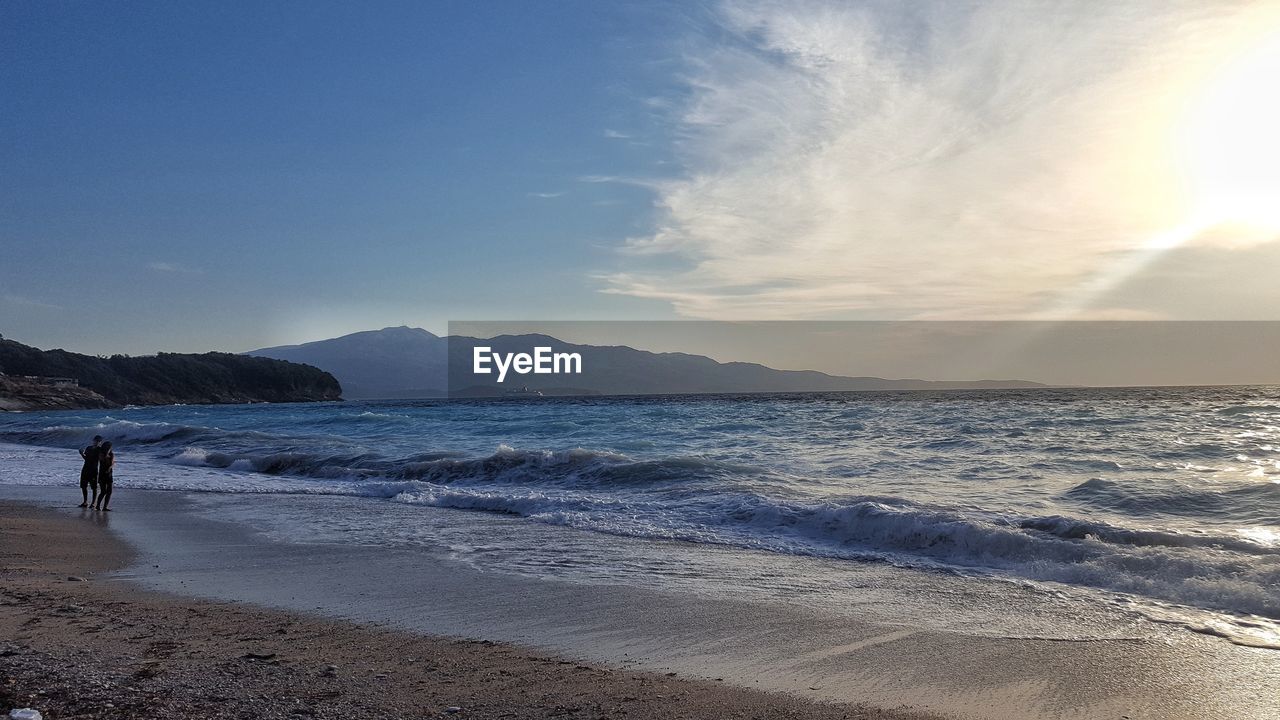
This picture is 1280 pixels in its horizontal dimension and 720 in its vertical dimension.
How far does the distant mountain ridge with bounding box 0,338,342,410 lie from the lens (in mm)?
113750

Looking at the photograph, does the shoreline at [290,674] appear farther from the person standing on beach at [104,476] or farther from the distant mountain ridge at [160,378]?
the distant mountain ridge at [160,378]

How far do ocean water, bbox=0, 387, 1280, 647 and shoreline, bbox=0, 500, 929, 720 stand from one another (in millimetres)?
3266

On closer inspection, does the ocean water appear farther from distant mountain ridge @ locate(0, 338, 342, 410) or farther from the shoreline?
distant mountain ridge @ locate(0, 338, 342, 410)

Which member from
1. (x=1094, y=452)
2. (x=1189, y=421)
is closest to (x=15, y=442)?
(x=1094, y=452)

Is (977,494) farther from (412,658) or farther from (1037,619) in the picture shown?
(412,658)

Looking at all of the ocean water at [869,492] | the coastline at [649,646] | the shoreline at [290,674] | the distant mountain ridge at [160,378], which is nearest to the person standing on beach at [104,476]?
the ocean water at [869,492]

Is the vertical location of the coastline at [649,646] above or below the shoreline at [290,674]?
below

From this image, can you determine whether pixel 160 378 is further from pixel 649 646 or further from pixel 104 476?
pixel 649 646

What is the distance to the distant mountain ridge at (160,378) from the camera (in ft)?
373

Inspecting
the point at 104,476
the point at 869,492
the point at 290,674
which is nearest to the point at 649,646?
the point at 290,674

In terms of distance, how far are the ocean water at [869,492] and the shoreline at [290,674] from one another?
3266 millimetres

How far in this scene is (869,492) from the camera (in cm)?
1505

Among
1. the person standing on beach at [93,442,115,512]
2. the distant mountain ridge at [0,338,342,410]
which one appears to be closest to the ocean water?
the person standing on beach at [93,442,115,512]

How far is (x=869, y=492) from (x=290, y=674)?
12.0 metres
